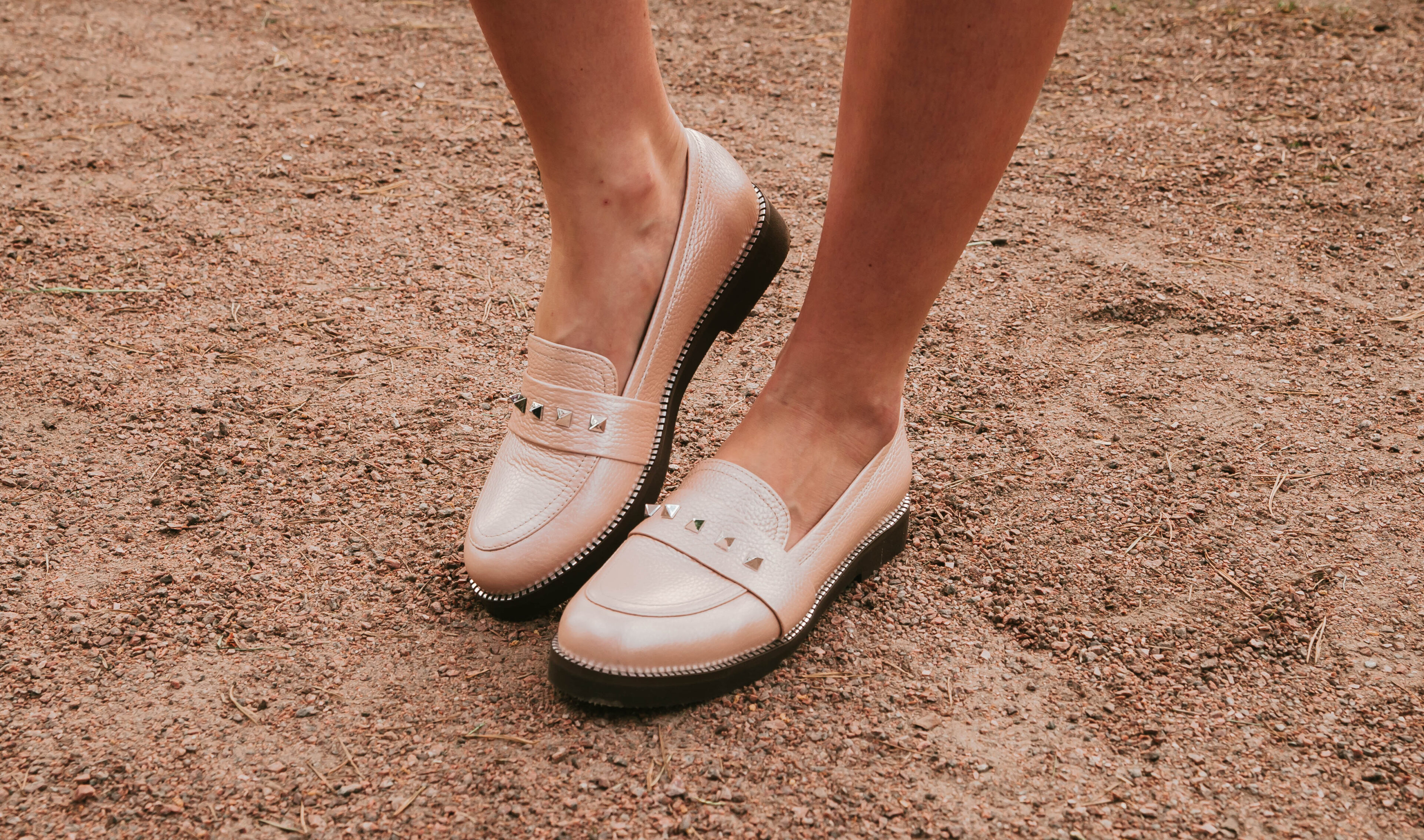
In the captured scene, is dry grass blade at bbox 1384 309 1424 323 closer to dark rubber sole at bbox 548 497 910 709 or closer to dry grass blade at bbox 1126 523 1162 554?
dry grass blade at bbox 1126 523 1162 554

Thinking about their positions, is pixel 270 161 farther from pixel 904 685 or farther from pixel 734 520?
pixel 904 685

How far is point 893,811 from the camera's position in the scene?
88 centimetres

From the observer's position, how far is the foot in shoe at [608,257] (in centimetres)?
109

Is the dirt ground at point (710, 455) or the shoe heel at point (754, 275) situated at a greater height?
the shoe heel at point (754, 275)

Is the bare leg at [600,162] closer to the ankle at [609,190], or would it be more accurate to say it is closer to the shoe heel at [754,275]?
the ankle at [609,190]

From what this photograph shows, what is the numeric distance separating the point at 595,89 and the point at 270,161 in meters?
1.34

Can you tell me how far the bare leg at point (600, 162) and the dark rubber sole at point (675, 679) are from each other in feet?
1.07

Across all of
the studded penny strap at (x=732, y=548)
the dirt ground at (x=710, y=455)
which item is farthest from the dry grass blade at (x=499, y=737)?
the studded penny strap at (x=732, y=548)

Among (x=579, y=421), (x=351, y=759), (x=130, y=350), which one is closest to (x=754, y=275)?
(x=579, y=421)

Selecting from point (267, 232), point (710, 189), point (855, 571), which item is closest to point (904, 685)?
point (855, 571)

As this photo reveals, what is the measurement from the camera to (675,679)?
37.2 inches

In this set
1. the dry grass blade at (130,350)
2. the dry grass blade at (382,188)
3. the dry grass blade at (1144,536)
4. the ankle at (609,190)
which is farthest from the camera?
the dry grass blade at (382,188)

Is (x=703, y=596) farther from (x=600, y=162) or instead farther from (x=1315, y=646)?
(x=1315, y=646)

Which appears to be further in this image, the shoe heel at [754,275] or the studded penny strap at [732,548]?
the shoe heel at [754,275]
